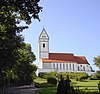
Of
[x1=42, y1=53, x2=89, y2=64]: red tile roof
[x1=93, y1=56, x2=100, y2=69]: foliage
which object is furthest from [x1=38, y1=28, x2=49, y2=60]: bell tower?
[x1=93, y1=56, x2=100, y2=69]: foliage

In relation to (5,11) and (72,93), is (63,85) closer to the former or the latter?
(72,93)

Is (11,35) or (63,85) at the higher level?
(11,35)

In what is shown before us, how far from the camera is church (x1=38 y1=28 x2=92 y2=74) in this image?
13488 centimetres

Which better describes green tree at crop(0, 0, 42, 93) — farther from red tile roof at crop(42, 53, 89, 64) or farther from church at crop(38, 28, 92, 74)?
red tile roof at crop(42, 53, 89, 64)

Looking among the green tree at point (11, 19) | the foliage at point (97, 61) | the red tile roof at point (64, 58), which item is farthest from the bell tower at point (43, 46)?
the green tree at point (11, 19)

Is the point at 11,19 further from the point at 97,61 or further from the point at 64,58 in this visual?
the point at 64,58

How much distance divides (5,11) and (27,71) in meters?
47.9

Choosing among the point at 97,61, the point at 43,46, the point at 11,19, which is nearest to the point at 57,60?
the point at 43,46

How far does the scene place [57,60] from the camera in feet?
449

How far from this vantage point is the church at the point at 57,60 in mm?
134875

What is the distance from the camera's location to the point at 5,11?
61.2 feet

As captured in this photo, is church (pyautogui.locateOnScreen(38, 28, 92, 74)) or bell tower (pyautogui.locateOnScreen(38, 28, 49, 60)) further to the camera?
bell tower (pyautogui.locateOnScreen(38, 28, 49, 60))

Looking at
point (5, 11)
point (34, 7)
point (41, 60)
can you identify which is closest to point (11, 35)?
point (5, 11)

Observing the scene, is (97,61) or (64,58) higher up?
(64,58)
